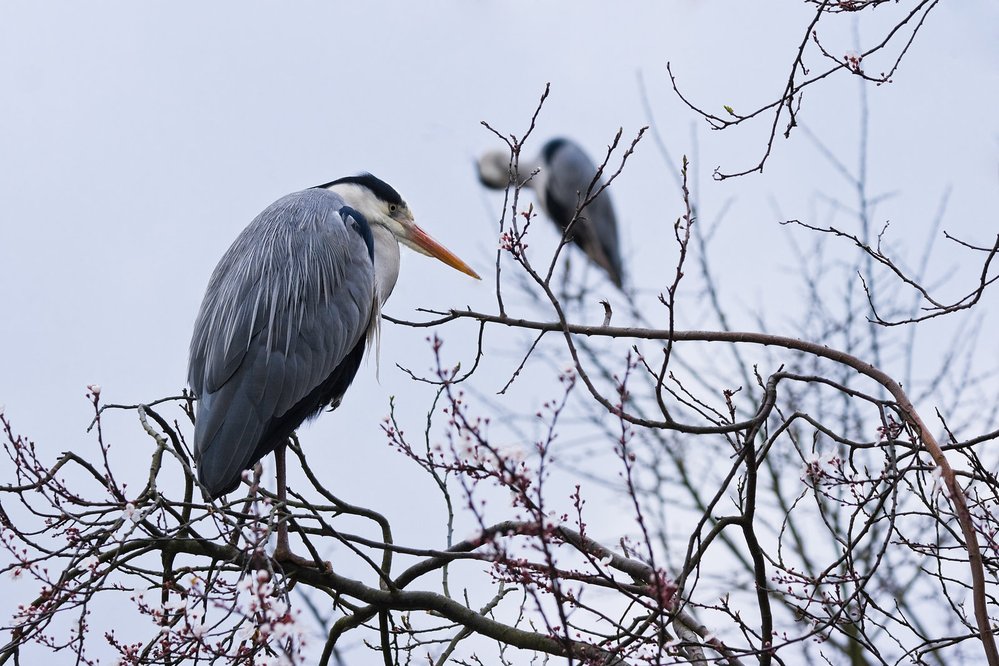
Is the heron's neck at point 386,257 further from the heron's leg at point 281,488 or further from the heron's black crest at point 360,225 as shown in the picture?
the heron's leg at point 281,488

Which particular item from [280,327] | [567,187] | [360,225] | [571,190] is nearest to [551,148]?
[567,187]

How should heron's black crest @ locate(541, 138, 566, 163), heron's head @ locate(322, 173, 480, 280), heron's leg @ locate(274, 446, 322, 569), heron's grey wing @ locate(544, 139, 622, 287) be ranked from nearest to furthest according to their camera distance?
heron's leg @ locate(274, 446, 322, 569), heron's head @ locate(322, 173, 480, 280), heron's grey wing @ locate(544, 139, 622, 287), heron's black crest @ locate(541, 138, 566, 163)

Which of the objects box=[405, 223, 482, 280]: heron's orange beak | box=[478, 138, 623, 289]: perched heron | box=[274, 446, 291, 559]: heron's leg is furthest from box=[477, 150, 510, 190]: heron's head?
box=[274, 446, 291, 559]: heron's leg

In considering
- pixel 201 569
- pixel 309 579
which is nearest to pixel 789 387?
pixel 309 579

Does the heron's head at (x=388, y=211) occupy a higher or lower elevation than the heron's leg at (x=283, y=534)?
higher

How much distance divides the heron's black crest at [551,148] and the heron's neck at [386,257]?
1232 cm

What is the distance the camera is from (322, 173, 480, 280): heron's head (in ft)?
16.7

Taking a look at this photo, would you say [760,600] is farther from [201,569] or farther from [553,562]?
[201,569]

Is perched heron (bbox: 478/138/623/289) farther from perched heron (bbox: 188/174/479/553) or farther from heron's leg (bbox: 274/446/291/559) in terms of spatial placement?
heron's leg (bbox: 274/446/291/559)

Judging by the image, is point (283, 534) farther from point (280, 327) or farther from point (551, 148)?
point (551, 148)

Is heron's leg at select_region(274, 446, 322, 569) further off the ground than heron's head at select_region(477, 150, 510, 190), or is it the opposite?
heron's head at select_region(477, 150, 510, 190)

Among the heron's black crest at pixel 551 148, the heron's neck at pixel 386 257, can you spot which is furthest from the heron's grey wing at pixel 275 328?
the heron's black crest at pixel 551 148

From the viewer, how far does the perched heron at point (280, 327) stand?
373cm

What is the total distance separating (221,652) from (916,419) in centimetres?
156
